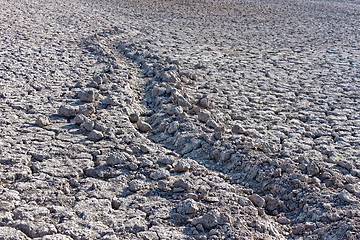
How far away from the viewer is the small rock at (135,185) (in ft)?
9.59

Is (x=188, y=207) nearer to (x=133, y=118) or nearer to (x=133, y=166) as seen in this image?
(x=133, y=166)

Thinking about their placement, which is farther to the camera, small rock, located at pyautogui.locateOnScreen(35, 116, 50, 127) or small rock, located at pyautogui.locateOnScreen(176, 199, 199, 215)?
small rock, located at pyautogui.locateOnScreen(35, 116, 50, 127)

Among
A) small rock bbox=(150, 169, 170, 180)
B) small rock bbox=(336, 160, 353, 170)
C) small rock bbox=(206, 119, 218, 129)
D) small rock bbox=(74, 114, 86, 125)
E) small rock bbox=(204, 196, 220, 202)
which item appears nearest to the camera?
small rock bbox=(204, 196, 220, 202)

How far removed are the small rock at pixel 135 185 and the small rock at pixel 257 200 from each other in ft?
2.71

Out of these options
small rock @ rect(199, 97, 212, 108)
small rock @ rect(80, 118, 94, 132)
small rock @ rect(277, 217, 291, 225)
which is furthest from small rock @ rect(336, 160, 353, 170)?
small rock @ rect(80, 118, 94, 132)

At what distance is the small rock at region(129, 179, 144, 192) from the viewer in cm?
292

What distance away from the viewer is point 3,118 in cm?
376

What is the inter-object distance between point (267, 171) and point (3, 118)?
2.47 m

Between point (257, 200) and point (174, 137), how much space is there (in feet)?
3.73

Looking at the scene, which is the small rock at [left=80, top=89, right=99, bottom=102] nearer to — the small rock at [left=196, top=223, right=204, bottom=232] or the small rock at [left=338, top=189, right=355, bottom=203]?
the small rock at [left=196, top=223, right=204, bottom=232]

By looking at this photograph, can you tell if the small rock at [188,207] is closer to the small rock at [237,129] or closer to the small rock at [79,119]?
the small rock at [237,129]

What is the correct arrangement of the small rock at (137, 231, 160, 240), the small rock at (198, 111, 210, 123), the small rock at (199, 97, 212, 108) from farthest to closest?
the small rock at (199, 97, 212, 108) < the small rock at (198, 111, 210, 123) < the small rock at (137, 231, 160, 240)

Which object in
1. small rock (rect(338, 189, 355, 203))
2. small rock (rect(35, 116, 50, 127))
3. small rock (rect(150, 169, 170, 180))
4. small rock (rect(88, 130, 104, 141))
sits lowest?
small rock (rect(35, 116, 50, 127))

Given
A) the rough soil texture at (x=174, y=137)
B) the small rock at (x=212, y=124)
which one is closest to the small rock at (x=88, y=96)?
the rough soil texture at (x=174, y=137)
